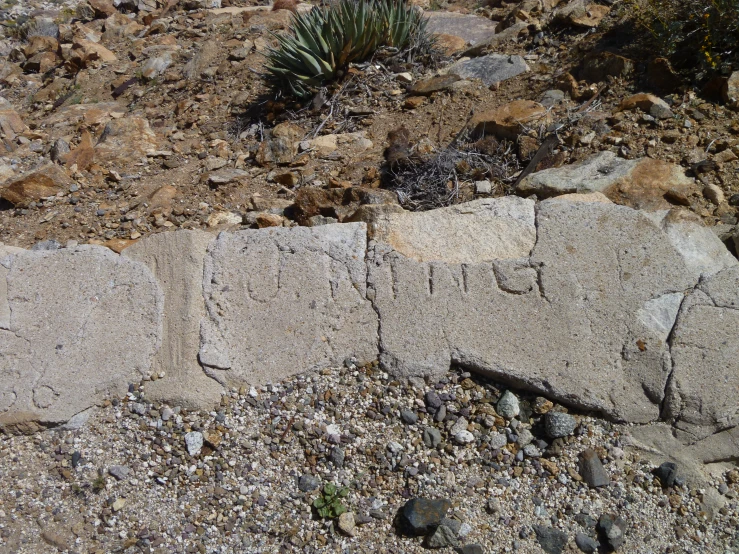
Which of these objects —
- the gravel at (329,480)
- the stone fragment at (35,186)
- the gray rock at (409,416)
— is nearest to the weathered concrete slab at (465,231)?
the gravel at (329,480)

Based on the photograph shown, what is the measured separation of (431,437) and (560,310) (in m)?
0.80

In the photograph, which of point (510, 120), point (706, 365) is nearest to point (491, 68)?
point (510, 120)

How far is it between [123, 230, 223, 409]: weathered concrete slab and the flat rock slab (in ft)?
12.8

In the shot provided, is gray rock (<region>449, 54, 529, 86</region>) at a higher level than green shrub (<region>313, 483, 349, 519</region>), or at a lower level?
higher

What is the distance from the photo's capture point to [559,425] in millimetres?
2721

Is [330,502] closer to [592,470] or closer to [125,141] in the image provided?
[592,470]

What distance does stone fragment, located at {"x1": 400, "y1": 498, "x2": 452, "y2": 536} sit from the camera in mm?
2539

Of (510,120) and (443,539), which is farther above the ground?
(510,120)

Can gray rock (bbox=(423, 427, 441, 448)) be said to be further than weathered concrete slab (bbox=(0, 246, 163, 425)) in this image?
No

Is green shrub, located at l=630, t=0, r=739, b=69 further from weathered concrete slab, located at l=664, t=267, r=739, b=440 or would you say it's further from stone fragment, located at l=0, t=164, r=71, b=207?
stone fragment, located at l=0, t=164, r=71, b=207

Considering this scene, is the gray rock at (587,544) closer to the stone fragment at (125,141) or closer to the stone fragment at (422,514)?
the stone fragment at (422,514)

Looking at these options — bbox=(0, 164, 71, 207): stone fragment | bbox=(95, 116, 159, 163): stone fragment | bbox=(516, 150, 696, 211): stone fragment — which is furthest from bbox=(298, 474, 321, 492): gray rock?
bbox=(95, 116, 159, 163): stone fragment

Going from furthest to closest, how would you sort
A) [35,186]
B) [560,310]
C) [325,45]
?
[325,45] → [35,186] → [560,310]

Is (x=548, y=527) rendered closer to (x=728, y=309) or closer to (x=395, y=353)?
(x=395, y=353)
